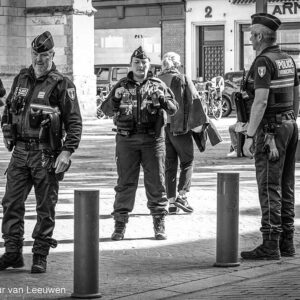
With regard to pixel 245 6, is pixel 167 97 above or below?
below

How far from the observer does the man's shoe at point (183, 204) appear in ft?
39.2

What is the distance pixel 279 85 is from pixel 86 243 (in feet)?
8.36

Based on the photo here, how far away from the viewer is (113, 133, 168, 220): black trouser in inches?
405

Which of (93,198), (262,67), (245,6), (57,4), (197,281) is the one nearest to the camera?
(93,198)

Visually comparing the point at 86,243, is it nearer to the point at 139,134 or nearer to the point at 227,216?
the point at 227,216

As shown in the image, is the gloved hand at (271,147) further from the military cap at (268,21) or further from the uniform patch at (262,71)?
the military cap at (268,21)

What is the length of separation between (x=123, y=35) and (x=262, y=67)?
4396cm

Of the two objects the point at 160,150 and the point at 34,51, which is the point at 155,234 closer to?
the point at 160,150

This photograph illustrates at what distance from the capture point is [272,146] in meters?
8.99

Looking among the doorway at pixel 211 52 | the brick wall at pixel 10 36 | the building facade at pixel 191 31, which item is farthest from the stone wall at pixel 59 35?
the doorway at pixel 211 52

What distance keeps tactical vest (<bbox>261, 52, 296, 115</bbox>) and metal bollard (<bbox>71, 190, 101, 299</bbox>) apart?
7.57ft

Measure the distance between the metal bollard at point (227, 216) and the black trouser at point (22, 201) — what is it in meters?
1.34

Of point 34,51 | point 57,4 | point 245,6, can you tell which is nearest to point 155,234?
point 34,51

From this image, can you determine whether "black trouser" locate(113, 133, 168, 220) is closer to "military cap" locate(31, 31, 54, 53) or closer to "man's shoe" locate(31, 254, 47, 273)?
"man's shoe" locate(31, 254, 47, 273)
